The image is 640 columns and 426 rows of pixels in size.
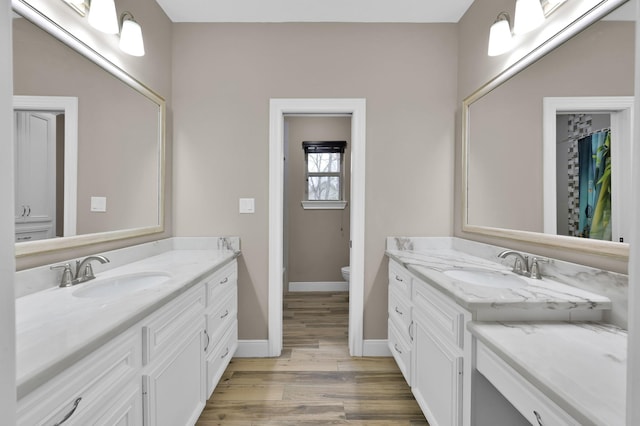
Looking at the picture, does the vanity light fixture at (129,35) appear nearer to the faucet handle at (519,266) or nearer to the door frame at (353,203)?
the door frame at (353,203)

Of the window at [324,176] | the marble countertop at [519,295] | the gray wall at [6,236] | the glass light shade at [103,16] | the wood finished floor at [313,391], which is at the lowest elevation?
the wood finished floor at [313,391]

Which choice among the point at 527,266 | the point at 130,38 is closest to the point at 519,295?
the point at 527,266

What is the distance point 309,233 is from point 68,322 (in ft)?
10.9

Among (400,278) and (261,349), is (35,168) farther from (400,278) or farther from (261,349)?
(400,278)

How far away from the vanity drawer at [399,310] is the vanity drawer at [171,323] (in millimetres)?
1215

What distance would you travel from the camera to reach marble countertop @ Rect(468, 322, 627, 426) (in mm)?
623

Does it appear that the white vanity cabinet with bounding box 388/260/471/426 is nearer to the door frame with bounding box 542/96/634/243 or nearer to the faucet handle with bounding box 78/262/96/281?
the door frame with bounding box 542/96/634/243

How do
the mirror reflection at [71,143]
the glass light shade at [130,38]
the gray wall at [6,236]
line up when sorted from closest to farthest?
the gray wall at [6,236], the mirror reflection at [71,143], the glass light shade at [130,38]

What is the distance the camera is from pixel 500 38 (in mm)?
1807

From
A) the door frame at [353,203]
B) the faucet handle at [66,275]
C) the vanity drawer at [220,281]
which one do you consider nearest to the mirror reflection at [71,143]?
the faucet handle at [66,275]

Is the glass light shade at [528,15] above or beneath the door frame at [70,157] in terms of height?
above

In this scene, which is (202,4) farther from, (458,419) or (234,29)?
(458,419)

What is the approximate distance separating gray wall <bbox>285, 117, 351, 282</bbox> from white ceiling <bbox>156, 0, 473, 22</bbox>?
183 cm

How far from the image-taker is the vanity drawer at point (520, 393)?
0.73 meters
